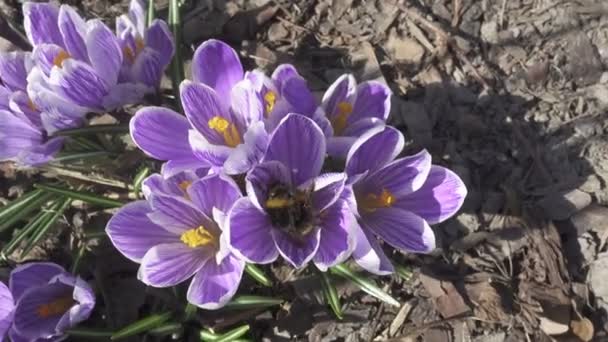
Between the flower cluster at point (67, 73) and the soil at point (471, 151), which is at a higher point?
the flower cluster at point (67, 73)

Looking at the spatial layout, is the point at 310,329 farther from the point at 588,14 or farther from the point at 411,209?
the point at 588,14

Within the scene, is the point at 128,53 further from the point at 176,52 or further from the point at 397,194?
the point at 397,194

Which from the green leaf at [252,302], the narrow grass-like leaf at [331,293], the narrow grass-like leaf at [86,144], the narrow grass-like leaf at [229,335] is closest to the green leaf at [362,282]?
the narrow grass-like leaf at [331,293]

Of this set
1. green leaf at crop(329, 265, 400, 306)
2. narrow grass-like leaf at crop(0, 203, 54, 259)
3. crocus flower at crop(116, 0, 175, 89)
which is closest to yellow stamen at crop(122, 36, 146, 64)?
crocus flower at crop(116, 0, 175, 89)

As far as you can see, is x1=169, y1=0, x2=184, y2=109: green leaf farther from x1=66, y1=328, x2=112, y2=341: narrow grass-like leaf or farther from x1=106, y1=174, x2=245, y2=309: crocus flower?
x1=66, y1=328, x2=112, y2=341: narrow grass-like leaf

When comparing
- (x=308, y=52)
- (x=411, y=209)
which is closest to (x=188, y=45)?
(x=308, y=52)

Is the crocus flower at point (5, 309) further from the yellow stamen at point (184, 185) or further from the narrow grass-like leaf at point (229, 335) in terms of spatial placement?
the yellow stamen at point (184, 185)
